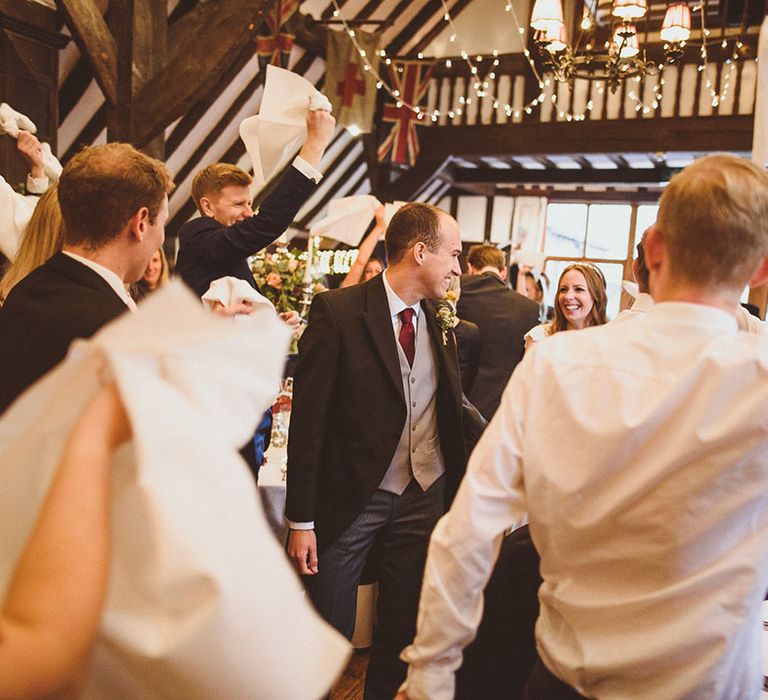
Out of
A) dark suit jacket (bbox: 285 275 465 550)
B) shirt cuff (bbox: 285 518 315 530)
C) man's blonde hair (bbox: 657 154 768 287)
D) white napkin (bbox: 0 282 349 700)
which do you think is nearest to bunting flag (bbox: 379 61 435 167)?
dark suit jacket (bbox: 285 275 465 550)

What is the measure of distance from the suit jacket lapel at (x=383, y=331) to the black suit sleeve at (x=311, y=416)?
0.38 ft

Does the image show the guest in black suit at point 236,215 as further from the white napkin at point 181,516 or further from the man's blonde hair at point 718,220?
the white napkin at point 181,516

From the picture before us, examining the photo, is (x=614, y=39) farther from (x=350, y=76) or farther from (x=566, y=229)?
(x=566, y=229)

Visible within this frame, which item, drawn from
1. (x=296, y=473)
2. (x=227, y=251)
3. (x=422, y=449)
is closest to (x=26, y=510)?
(x=296, y=473)

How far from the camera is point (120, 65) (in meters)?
5.23

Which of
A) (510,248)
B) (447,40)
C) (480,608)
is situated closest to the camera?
(480,608)

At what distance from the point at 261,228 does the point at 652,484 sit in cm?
170

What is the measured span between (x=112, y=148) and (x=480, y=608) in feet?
3.53

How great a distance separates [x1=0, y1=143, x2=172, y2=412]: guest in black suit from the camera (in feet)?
4.01

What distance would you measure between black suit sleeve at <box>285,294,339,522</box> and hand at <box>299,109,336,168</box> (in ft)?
1.84

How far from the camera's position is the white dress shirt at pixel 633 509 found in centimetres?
106

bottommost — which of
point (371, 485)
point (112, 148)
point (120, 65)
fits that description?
point (371, 485)

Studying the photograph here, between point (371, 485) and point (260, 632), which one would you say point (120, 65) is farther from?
point (260, 632)

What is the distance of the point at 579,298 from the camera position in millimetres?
3736
